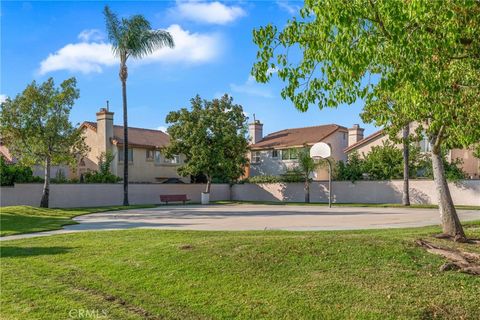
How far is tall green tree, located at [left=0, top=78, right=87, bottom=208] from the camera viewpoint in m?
26.0

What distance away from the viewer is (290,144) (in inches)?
1758

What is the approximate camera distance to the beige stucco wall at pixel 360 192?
3078 centimetres

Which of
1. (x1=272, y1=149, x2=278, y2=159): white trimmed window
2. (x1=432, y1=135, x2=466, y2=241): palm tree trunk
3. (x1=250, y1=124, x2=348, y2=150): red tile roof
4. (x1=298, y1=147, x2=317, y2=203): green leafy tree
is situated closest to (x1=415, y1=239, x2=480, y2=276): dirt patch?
(x1=432, y1=135, x2=466, y2=241): palm tree trunk

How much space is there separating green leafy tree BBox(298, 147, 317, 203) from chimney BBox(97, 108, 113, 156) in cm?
1672

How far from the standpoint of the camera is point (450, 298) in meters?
6.35

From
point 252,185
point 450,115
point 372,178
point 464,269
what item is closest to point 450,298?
point 464,269

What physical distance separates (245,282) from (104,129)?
34887 millimetres

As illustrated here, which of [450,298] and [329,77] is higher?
[329,77]

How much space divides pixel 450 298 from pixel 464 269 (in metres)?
1.34

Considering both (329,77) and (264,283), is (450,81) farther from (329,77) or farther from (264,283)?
(264,283)

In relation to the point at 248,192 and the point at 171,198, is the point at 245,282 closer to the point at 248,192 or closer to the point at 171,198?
the point at 171,198

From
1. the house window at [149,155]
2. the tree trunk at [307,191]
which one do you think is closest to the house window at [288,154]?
the tree trunk at [307,191]

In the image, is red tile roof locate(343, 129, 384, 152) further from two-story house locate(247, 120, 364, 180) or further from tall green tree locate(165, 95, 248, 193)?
tall green tree locate(165, 95, 248, 193)

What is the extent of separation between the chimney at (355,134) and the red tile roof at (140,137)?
18309mm
